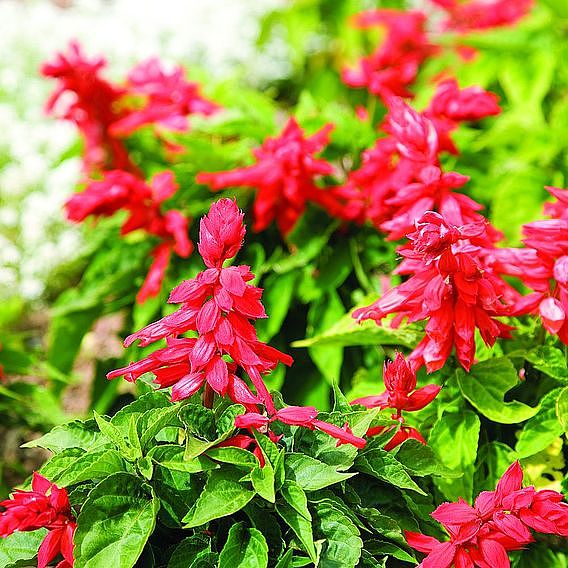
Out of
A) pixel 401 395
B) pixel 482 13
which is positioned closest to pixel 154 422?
pixel 401 395

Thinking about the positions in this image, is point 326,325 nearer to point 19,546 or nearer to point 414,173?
point 414,173

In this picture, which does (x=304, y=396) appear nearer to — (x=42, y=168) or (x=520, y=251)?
(x=520, y=251)

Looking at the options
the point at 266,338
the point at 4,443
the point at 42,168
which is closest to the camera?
the point at 266,338

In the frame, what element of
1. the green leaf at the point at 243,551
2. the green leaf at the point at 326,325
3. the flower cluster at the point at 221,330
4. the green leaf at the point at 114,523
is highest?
the flower cluster at the point at 221,330

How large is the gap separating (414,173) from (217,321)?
0.70m

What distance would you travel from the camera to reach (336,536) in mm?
1068

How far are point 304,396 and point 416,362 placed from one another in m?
0.76

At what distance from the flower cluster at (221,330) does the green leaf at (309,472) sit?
0.05 meters

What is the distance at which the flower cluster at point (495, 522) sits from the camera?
1068 millimetres

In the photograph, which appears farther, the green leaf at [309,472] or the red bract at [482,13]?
the red bract at [482,13]

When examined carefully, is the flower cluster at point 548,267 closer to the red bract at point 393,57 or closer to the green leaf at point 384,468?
the green leaf at point 384,468

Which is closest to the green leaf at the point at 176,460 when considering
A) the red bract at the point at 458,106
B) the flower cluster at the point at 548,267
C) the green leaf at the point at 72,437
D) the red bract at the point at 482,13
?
the green leaf at the point at 72,437

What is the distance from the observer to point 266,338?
200 centimetres

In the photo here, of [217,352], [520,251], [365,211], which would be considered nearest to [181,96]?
[365,211]
